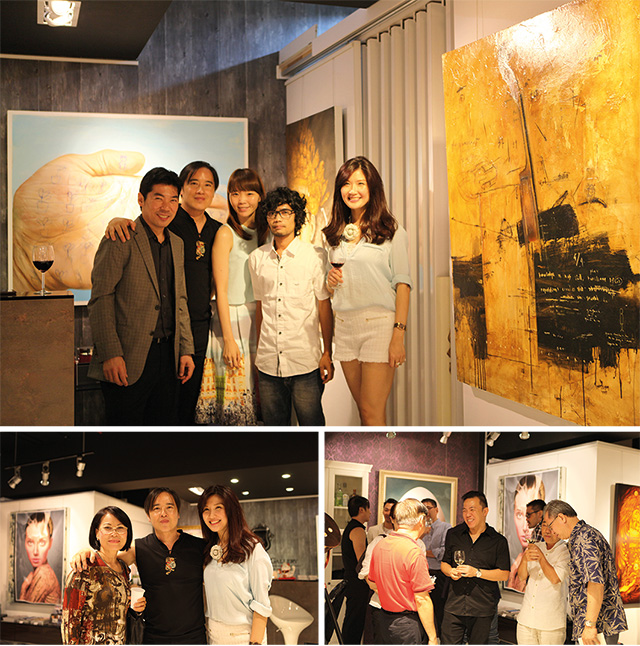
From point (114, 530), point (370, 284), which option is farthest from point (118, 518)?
point (370, 284)

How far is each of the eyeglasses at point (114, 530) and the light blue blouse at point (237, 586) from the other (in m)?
0.24

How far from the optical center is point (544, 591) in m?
1.93

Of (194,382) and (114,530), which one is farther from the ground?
(194,382)

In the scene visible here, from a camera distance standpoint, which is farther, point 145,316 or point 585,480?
point 145,316

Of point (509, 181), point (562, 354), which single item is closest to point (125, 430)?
point (562, 354)

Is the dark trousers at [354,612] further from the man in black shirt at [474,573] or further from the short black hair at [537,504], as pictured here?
the short black hair at [537,504]

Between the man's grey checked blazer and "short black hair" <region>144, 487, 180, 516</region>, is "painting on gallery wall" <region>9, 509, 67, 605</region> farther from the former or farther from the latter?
the man's grey checked blazer

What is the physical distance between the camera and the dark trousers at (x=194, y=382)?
3443 mm

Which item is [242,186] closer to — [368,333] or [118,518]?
[368,333]

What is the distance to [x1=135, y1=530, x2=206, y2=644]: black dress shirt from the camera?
1.92 metres

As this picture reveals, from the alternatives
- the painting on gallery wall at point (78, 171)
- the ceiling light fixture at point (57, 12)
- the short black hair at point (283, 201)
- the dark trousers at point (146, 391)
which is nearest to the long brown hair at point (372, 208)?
the short black hair at point (283, 201)

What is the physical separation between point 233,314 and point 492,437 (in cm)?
176

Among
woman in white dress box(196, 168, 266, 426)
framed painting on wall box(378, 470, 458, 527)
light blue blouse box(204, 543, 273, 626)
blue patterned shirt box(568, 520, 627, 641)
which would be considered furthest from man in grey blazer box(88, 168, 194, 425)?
blue patterned shirt box(568, 520, 627, 641)

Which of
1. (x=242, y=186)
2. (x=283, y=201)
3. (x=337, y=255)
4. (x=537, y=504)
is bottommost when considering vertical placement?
(x=537, y=504)
